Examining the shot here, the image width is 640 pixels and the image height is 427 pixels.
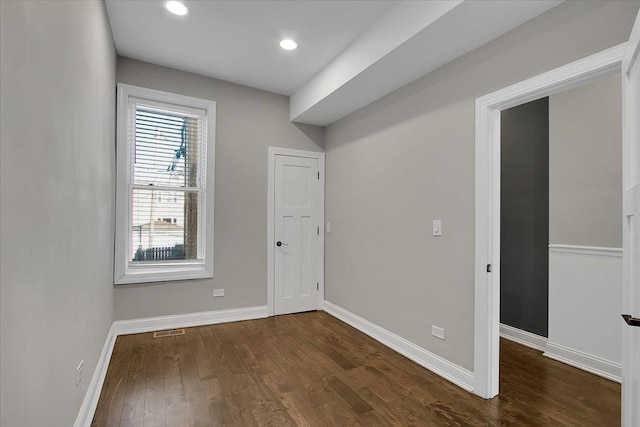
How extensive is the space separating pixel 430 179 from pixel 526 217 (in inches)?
55.5

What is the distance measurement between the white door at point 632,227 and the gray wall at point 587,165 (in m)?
1.45

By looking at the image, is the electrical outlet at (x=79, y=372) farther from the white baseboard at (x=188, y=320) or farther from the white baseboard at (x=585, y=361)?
the white baseboard at (x=585, y=361)

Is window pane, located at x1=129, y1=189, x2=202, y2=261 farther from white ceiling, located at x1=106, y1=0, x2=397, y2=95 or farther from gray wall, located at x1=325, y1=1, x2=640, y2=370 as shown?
gray wall, located at x1=325, y1=1, x2=640, y2=370

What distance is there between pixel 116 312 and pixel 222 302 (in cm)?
108

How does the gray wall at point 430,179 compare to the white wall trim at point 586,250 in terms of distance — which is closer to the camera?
the gray wall at point 430,179

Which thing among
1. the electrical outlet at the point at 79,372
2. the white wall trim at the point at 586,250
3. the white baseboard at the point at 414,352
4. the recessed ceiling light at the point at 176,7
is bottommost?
the white baseboard at the point at 414,352

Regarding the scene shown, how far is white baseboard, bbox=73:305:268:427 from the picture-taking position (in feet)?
7.14

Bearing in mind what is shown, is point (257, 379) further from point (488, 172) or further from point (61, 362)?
point (488, 172)

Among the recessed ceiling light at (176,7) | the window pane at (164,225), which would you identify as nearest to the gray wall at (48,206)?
the recessed ceiling light at (176,7)

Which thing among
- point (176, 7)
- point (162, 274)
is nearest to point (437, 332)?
point (162, 274)

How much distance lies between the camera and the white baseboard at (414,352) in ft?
8.17

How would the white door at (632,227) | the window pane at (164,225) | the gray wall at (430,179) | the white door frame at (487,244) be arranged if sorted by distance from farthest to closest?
1. the window pane at (164,225)
2. the white door frame at (487,244)
3. the gray wall at (430,179)
4. the white door at (632,227)

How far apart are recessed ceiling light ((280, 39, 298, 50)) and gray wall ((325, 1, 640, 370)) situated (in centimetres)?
107

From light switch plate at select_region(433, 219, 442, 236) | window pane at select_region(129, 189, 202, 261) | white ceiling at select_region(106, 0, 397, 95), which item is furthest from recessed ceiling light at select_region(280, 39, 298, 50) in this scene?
light switch plate at select_region(433, 219, 442, 236)
